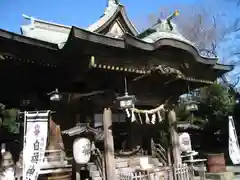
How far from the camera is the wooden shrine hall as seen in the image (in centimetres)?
772

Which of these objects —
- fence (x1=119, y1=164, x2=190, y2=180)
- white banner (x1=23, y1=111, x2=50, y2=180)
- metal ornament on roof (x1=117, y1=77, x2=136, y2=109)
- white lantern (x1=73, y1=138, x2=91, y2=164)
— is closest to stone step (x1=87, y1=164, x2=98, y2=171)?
fence (x1=119, y1=164, x2=190, y2=180)

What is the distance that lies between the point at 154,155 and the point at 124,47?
5300 millimetres

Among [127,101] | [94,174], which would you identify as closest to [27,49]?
[127,101]

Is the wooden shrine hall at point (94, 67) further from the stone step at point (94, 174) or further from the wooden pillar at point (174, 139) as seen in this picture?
the stone step at point (94, 174)

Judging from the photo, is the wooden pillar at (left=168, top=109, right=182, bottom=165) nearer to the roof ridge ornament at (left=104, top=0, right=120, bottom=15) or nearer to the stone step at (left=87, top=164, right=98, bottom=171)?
the stone step at (left=87, top=164, right=98, bottom=171)

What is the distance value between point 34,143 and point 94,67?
2.79 metres

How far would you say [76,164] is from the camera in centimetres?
784

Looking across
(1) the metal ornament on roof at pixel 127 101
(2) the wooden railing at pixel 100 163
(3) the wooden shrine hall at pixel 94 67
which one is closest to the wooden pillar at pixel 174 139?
(3) the wooden shrine hall at pixel 94 67

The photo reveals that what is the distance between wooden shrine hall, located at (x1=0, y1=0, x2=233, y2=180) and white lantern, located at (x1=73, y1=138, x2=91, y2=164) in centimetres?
85

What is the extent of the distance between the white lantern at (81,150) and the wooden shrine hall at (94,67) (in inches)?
33.4

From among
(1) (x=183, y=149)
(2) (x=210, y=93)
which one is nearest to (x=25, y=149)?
(1) (x=183, y=149)

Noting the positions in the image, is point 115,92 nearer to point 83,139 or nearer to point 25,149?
point 83,139

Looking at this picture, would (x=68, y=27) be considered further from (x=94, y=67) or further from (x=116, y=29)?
(x=94, y=67)

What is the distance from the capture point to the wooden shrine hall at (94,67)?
25.3 feet
